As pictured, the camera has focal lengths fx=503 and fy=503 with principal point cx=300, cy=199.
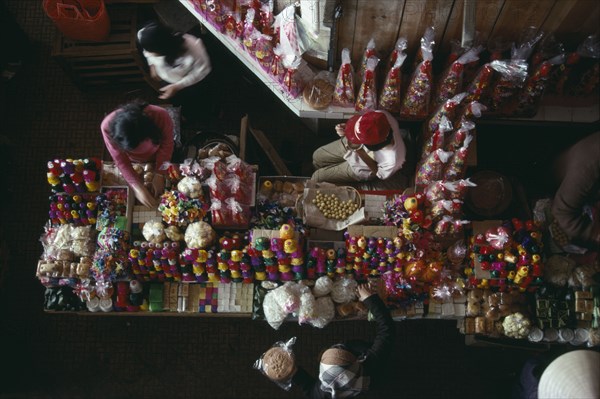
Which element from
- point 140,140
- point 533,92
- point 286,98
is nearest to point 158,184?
point 140,140

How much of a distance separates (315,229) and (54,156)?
3.05 m

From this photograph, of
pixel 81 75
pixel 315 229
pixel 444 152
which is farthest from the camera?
pixel 81 75

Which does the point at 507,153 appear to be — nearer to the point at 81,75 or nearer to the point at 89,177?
the point at 89,177

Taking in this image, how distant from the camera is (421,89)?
3861 mm

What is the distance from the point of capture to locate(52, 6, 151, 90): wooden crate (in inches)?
187

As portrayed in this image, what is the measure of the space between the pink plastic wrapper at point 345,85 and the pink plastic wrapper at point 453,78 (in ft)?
2.20

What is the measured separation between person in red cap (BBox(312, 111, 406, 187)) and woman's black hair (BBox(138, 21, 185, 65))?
141cm

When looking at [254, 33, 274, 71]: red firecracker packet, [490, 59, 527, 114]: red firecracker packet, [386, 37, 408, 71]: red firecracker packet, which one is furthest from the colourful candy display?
[490, 59, 527, 114]: red firecracker packet

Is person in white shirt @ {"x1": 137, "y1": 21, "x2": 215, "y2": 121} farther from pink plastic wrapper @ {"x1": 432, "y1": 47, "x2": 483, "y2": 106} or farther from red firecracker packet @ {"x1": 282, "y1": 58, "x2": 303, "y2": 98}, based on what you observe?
pink plastic wrapper @ {"x1": 432, "y1": 47, "x2": 483, "y2": 106}

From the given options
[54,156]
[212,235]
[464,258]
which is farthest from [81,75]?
[464,258]

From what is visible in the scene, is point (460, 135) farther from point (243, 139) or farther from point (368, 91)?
point (243, 139)

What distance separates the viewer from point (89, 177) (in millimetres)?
3812

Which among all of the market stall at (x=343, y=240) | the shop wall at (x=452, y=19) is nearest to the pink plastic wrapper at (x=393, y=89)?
the market stall at (x=343, y=240)

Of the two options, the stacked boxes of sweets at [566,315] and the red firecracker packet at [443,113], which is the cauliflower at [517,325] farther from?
the red firecracker packet at [443,113]
